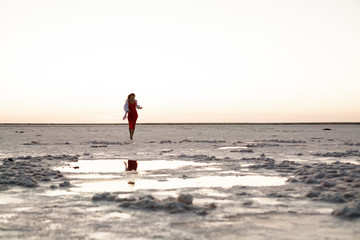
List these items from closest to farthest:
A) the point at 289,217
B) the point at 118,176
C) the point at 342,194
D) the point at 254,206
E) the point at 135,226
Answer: the point at 135,226, the point at 289,217, the point at 254,206, the point at 342,194, the point at 118,176

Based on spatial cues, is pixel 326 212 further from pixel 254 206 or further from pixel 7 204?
pixel 7 204

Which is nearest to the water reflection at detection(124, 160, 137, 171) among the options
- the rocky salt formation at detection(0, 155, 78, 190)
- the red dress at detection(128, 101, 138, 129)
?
the rocky salt formation at detection(0, 155, 78, 190)

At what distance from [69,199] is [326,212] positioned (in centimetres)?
331

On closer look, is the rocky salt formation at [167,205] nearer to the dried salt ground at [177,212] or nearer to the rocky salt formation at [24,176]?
the dried salt ground at [177,212]

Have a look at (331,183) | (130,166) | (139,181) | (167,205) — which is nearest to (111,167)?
(130,166)

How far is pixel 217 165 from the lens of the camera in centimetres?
983

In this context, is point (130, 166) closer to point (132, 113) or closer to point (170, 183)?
point (170, 183)

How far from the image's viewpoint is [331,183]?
6.37 m

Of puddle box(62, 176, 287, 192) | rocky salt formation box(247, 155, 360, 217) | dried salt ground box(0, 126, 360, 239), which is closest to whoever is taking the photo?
dried salt ground box(0, 126, 360, 239)

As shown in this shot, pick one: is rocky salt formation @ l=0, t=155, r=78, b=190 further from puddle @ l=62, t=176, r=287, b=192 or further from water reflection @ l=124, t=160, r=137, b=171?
water reflection @ l=124, t=160, r=137, b=171

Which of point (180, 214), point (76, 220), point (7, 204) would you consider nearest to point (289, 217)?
point (180, 214)

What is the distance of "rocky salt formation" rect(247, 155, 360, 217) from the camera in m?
5.21

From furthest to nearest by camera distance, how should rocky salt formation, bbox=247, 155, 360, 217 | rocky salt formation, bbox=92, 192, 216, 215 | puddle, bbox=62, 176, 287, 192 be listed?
1. puddle, bbox=62, 176, 287, 192
2. rocky salt formation, bbox=247, 155, 360, 217
3. rocky salt formation, bbox=92, 192, 216, 215

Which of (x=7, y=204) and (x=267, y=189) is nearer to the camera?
(x=7, y=204)
